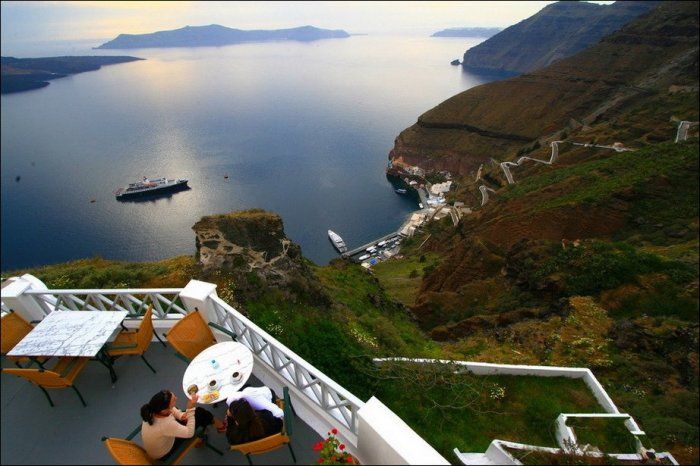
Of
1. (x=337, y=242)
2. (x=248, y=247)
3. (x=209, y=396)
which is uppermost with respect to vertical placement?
(x=209, y=396)

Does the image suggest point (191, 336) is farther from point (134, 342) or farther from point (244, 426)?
point (244, 426)

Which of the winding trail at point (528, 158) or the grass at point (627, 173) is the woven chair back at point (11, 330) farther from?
the winding trail at point (528, 158)

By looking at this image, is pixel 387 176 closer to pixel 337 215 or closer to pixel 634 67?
pixel 337 215

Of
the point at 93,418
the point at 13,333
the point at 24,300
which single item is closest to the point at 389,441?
the point at 93,418

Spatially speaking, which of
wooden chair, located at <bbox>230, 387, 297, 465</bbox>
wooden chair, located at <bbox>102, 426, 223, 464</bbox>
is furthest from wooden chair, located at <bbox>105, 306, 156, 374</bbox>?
Answer: wooden chair, located at <bbox>230, 387, 297, 465</bbox>

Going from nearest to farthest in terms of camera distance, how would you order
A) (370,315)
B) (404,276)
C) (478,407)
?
(478,407) < (370,315) < (404,276)

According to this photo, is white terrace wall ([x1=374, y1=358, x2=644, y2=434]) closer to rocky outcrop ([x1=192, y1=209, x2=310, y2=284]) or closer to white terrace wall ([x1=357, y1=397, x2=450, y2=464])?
rocky outcrop ([x1=192, y1=209, x2=310, y2=284])
